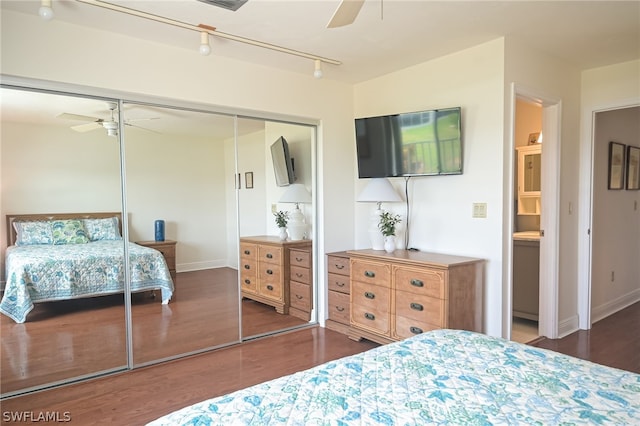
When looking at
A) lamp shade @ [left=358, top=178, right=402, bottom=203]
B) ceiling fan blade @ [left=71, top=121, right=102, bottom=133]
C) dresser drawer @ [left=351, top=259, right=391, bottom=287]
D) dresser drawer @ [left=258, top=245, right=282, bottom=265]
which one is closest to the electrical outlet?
lamp shade @ [left=358, top=178, right=402, bottom=203]

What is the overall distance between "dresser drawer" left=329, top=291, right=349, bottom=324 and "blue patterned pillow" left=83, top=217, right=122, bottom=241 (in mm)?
2026

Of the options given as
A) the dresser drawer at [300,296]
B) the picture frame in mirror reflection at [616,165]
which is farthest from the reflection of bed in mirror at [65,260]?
the picture frame in mirror reflection at [616,165]

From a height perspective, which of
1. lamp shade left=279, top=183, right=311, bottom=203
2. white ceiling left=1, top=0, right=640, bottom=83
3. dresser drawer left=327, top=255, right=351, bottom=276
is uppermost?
white ceiling left=1, top=0, right=640, bottom=83

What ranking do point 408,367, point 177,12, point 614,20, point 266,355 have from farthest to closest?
point 266,355, point 614,20, point 177,12, point 408,367

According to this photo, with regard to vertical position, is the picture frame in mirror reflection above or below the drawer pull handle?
above

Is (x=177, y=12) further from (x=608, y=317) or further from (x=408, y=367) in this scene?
(x=608, y=317)

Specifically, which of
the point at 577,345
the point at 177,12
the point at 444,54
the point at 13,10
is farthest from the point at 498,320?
the point at 13,10

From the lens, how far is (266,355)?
3365 millimetres

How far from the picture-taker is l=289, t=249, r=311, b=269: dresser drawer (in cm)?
421

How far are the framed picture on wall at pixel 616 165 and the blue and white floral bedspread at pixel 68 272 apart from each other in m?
4.83

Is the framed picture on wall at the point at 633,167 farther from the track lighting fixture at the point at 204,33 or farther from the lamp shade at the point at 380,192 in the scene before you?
the track lighting fixture at the point at 204,33

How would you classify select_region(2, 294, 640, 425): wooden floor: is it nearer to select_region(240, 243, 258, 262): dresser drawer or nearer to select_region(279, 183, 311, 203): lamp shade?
select_region(240, 243, 258, 262): dresser drawer

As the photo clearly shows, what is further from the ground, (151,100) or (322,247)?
(151,100)

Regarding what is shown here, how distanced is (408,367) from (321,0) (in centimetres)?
210
